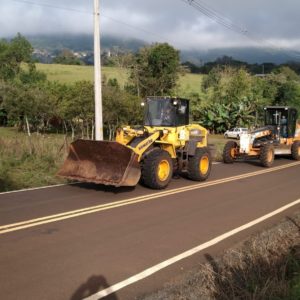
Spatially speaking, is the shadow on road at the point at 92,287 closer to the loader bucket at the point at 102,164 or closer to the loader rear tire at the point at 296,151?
the loader bucket at the point at 102,164

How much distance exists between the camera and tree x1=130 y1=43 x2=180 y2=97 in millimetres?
59031

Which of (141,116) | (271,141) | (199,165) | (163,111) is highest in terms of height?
(163,111)

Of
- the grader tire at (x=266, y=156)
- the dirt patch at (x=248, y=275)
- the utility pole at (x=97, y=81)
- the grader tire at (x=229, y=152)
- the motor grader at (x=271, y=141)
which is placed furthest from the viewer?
the grader tire at (x=229, y=152)

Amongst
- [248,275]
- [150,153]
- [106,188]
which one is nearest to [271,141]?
[150,153]

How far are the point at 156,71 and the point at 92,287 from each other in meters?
55.2

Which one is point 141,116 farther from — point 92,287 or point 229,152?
point 92,287

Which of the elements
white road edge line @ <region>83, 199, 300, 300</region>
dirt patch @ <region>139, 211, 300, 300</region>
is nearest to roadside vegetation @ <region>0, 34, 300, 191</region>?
white road edge line @ <region>83, 199, 300, 300</region>

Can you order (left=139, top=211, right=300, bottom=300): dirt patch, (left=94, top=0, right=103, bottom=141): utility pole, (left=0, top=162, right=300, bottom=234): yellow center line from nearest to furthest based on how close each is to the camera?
(left=139, top=211, right=300, bottom=300): dirt patch → (left=0, top=162, right=300, bottom=234): yellow center line → (left=94, top=0, right=103, bottom=141): utility pole

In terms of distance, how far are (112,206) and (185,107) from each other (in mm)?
5655

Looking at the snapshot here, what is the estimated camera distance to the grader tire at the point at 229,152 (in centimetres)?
2070

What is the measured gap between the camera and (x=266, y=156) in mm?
19797

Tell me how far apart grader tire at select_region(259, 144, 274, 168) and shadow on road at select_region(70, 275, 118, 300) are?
559 inches

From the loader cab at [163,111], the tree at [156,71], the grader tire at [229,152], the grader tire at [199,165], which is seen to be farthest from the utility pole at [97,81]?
the tree at [156,71]

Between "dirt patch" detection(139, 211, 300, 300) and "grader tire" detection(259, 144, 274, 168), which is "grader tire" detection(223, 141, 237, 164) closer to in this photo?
"grader tire" detection(259, 144, 274, 168)
